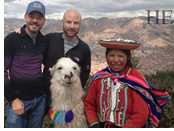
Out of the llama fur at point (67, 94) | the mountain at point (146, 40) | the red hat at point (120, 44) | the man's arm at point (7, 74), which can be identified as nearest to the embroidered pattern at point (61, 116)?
the llama fur at point (67, 94)

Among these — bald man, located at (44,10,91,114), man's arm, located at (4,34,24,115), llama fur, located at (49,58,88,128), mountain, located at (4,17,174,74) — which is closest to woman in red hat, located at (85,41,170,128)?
llama fur, located at (49,58,88,128)

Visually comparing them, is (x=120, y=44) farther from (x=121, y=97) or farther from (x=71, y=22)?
(x=71, y=22)

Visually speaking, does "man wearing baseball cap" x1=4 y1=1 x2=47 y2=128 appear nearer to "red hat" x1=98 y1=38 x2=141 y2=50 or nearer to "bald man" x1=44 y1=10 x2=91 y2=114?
"bald man" x1=44 y1=10 x2=91 y2=114

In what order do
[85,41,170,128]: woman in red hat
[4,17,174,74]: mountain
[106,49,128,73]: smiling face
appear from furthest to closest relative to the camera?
[4,17,174,74]: mountain → [106,49,128,73]: smiling face → [85,41,170,128]: woman in red hat

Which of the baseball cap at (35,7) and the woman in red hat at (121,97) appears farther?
the baseball cap at (35,7)

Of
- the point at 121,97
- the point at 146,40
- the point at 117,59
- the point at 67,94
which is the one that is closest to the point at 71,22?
the point at 117,59

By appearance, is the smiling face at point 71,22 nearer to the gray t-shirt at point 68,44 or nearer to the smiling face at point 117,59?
the gray t-shirt at point 68,44
